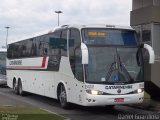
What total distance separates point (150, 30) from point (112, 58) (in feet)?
20.3

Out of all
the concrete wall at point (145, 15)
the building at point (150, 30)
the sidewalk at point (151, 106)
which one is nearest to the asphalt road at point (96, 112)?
the sidewalk at point (151, 106)

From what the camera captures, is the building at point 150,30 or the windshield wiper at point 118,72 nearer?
the windshield wiper at point 118,72

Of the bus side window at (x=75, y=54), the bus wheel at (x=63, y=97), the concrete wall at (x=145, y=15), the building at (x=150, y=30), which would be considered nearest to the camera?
the bus side window at (x=75, y=54)

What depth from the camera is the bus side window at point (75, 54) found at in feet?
54.0

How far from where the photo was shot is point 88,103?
51.8ft

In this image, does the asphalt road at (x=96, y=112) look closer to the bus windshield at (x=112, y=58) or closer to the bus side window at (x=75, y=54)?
the bus windshield at (x=112, y=58)

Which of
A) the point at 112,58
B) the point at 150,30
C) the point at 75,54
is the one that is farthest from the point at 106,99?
the point at 150,30

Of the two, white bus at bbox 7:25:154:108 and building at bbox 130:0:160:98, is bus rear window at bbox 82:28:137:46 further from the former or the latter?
building at bbox 130:0:160:98

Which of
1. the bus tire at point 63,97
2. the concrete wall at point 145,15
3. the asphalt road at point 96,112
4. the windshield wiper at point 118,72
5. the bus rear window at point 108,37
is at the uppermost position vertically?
the concrete wall at point 145,15

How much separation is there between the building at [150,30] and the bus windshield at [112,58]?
12.2 ft

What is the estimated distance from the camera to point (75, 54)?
55.5ft

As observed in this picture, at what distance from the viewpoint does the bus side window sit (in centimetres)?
1647

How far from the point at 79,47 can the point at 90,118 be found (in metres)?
2.63

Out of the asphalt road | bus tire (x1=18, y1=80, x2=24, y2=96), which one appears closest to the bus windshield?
the asphalt road
